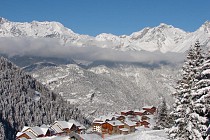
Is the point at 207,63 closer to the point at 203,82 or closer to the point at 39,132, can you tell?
the point at 203,82

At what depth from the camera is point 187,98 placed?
27906 millimetres

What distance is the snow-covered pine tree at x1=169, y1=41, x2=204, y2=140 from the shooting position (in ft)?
89.3

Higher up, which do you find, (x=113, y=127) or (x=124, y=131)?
(x=113, y=127)

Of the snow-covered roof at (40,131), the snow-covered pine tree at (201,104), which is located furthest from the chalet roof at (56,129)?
the snow-covered pine tree at (201,104)

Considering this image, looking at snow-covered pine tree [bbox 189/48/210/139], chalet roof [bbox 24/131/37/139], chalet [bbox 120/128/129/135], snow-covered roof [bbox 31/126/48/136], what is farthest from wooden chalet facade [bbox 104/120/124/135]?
snow-covered pine tree [bbox 189/48/210/139]

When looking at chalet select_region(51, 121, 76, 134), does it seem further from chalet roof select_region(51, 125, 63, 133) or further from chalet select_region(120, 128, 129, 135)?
chalet select_region(120, 128, 129, 135)

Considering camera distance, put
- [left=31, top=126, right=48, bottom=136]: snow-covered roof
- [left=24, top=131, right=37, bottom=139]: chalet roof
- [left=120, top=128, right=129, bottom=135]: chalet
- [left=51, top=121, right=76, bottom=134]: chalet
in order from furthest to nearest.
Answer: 1. [left=51, top=121, right=76, bottom=134]: chalet
2. [left=31, top=126, right=48, bottom=136]: snow-covered roof
3. [left=24, top=131, right=37, bottom=139]: chalet roof
4. [left=120, top=128, right=129, bottom=135]: chalet

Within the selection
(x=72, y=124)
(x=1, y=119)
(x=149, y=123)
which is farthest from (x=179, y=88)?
(x=1, y=119)

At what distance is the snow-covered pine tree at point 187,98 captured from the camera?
89.3 feet

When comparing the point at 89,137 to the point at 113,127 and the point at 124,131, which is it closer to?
the point at 124,131

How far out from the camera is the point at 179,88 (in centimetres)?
2911

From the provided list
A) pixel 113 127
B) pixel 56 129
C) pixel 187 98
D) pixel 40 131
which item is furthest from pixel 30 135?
pixel 187 98

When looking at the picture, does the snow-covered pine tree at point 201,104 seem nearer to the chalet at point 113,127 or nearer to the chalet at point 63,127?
the chalet at point 113,127

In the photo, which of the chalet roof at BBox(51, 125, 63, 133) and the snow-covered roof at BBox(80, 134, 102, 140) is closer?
the snow-covered roof at BBox(80, 134, 102, 140)
